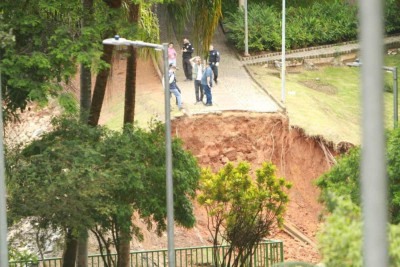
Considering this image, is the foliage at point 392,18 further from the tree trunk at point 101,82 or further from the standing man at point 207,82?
the tree trunk at point 101,82

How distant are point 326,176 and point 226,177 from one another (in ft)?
7.72

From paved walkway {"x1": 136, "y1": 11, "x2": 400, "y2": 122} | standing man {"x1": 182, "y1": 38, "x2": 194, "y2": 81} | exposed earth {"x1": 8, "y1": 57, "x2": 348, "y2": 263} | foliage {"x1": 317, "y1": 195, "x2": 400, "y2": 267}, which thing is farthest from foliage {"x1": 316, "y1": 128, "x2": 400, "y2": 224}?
standing man {"x1": 182, "y1": 38, "x2": 194, "y2": 81}

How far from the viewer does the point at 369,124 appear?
24.7 ft

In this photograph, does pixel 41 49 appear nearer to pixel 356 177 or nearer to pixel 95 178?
pixel 95 178

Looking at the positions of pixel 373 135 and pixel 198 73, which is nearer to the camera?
pixel 373 135

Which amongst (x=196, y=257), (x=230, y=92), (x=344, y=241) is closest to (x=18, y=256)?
(x=196, y=257)

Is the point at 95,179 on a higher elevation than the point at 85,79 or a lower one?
lower

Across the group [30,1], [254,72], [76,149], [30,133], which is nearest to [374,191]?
[76,149]

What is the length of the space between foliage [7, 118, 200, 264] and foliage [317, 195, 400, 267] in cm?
1010

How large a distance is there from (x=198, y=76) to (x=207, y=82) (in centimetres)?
62

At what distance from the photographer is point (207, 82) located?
3741cm

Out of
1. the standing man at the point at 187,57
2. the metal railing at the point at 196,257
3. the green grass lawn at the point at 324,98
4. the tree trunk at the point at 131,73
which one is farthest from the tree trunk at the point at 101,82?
the standing man at the point at 187,57

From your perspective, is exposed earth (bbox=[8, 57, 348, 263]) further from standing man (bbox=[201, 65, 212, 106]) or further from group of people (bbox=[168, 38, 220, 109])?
group of people (bbox=[168, 38, 220, 109])

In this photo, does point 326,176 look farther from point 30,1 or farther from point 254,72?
point 254,72
